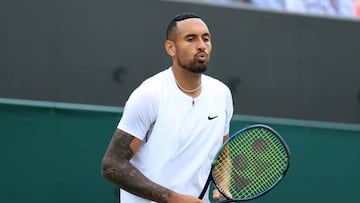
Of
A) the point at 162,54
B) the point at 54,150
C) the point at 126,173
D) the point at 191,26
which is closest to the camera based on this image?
the point at 126,173

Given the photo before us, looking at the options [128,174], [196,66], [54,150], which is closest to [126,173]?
[128,174]

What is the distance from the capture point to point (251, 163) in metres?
4.89

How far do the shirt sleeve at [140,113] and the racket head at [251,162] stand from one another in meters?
0.44

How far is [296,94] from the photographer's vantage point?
37.4 ft

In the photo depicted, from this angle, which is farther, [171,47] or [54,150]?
[54,150]

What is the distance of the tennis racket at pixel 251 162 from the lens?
4.78 metres

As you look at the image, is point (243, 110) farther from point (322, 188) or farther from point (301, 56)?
point (322, 188)

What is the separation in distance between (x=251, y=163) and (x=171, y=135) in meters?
0.51

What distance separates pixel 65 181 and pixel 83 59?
349 cm

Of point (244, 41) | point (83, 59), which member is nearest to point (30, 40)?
point (83, 59)

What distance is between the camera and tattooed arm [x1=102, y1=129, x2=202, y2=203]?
14.9ft

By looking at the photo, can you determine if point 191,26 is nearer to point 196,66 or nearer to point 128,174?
point 196,66

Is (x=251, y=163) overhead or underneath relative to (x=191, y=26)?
underneath

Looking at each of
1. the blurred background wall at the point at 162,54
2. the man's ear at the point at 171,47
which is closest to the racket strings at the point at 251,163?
the man's ear at the point at 171,47
